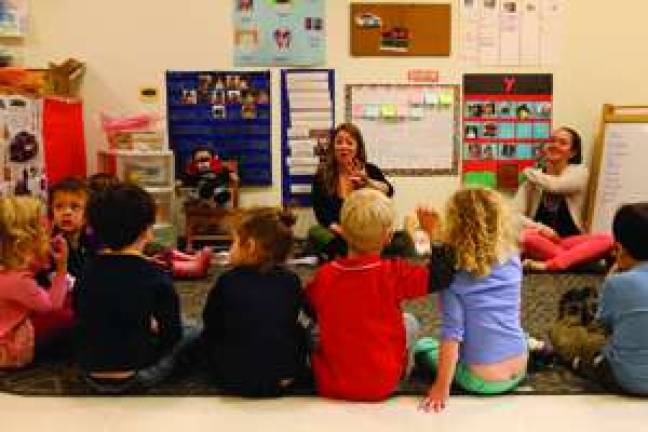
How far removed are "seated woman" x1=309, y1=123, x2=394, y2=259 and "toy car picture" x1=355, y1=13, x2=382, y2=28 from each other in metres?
0.85

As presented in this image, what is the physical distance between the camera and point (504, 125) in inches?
190

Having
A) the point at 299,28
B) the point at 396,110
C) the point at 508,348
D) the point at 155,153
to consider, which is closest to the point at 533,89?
the point at 396,110

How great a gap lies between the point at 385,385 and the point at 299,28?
2.91 m

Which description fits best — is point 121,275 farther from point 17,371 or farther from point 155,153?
point 155,153

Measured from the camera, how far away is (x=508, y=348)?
7.59ft

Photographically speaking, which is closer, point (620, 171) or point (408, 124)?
point (620, 171)

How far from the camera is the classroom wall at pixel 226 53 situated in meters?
4.67

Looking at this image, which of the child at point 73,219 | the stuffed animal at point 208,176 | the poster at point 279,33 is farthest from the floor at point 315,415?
the poster at point 279,33

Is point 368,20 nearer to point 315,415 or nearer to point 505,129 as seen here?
point 505,129

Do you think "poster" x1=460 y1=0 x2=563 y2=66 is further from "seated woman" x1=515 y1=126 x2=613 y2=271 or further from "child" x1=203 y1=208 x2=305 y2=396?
"child" x1=203 y1=208 x2=305 y2=396

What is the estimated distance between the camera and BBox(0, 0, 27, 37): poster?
4555mm

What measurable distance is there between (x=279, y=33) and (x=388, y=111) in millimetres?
801

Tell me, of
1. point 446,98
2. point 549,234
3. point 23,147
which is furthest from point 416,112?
point 23,147

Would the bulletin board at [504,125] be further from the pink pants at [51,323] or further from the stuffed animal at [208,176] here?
the pink pants at [51,323]
